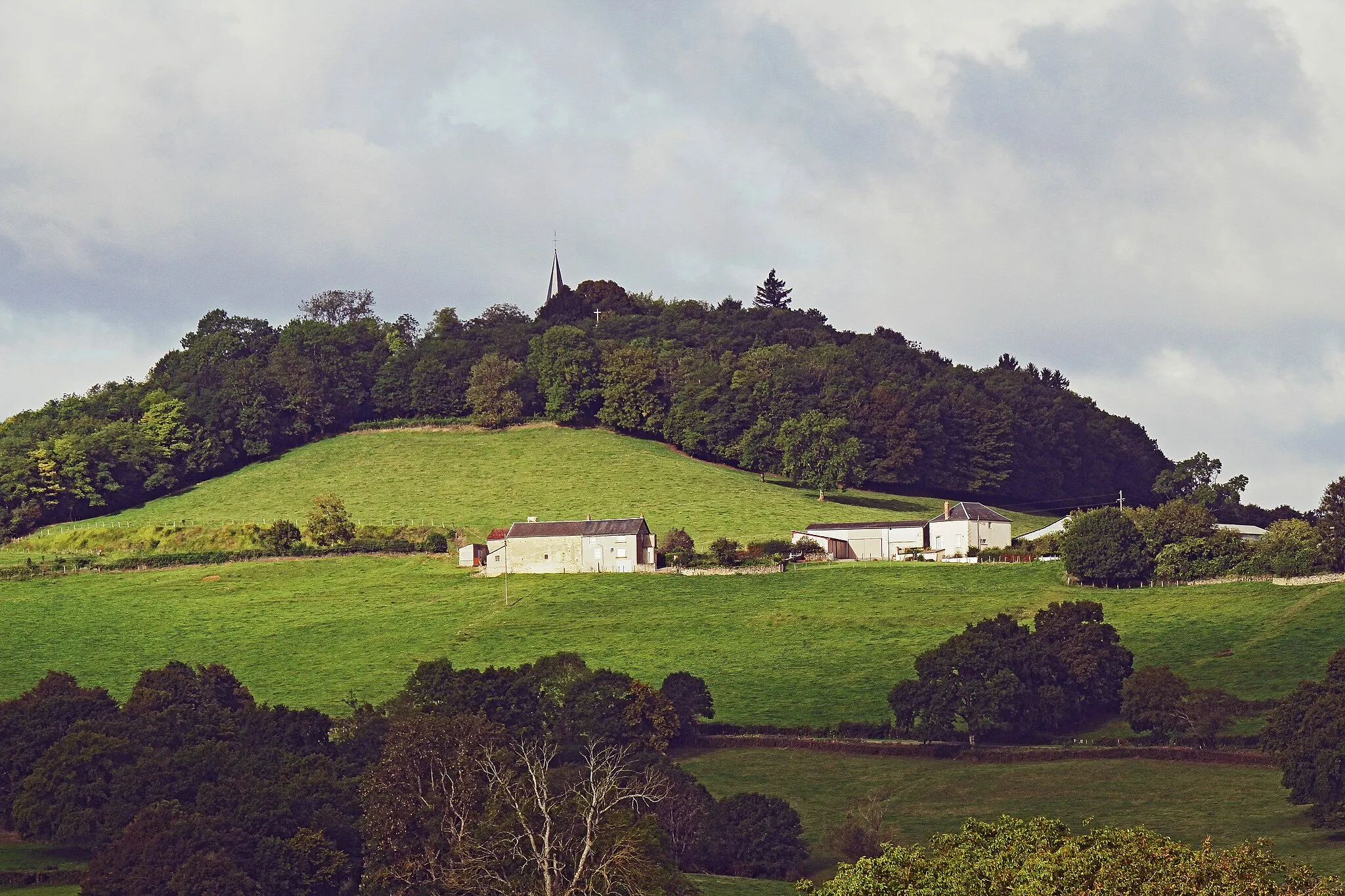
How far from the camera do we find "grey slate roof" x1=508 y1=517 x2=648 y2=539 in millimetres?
106625

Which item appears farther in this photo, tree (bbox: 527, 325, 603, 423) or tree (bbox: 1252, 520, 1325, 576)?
tree (bbox: 527, 325, 603, 423)

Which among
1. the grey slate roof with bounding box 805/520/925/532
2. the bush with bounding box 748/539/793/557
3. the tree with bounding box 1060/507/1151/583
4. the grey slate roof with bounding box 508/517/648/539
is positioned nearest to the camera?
the tree with bounding box 1060/507/1151/583

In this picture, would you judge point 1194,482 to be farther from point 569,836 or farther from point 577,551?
point 569,836

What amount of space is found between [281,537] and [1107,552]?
51.9 metres

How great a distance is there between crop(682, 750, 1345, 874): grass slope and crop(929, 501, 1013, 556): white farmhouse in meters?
43.5

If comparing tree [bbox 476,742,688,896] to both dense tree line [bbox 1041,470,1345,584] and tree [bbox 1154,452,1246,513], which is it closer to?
dense tree line [bbox 1041,470,1345,584]

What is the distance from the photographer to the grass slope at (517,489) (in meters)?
126

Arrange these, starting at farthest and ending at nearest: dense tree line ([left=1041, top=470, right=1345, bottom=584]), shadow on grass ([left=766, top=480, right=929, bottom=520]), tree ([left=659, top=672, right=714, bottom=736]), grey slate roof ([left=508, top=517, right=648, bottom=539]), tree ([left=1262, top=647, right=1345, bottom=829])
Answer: shadow on grass ([left=766, top=480, right=929, bottom=520]), grey slate roof ([left=508, top=517, right=648, bottom=539]), dense tree line ([left=1041, top=470, right=1345, bottom=584]), tree ([left=659, top=672, right=714, bottom=736]), tree ([left=1262, top=647, right=1345, bottom=829])

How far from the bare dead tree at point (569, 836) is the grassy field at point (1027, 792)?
10878mm

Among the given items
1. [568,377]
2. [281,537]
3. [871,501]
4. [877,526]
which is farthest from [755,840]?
[568,377]

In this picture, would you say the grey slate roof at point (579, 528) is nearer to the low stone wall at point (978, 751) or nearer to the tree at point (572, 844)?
the low stone wall at point (978, 751)

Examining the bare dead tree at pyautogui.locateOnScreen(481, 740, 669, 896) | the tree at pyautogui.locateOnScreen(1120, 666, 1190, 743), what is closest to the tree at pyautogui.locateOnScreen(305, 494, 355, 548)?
the tree at pyautogui.locateOnScreen(1120, 666, 1190, 743)

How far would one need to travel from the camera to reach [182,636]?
9438cm

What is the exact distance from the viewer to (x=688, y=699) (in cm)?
7344
